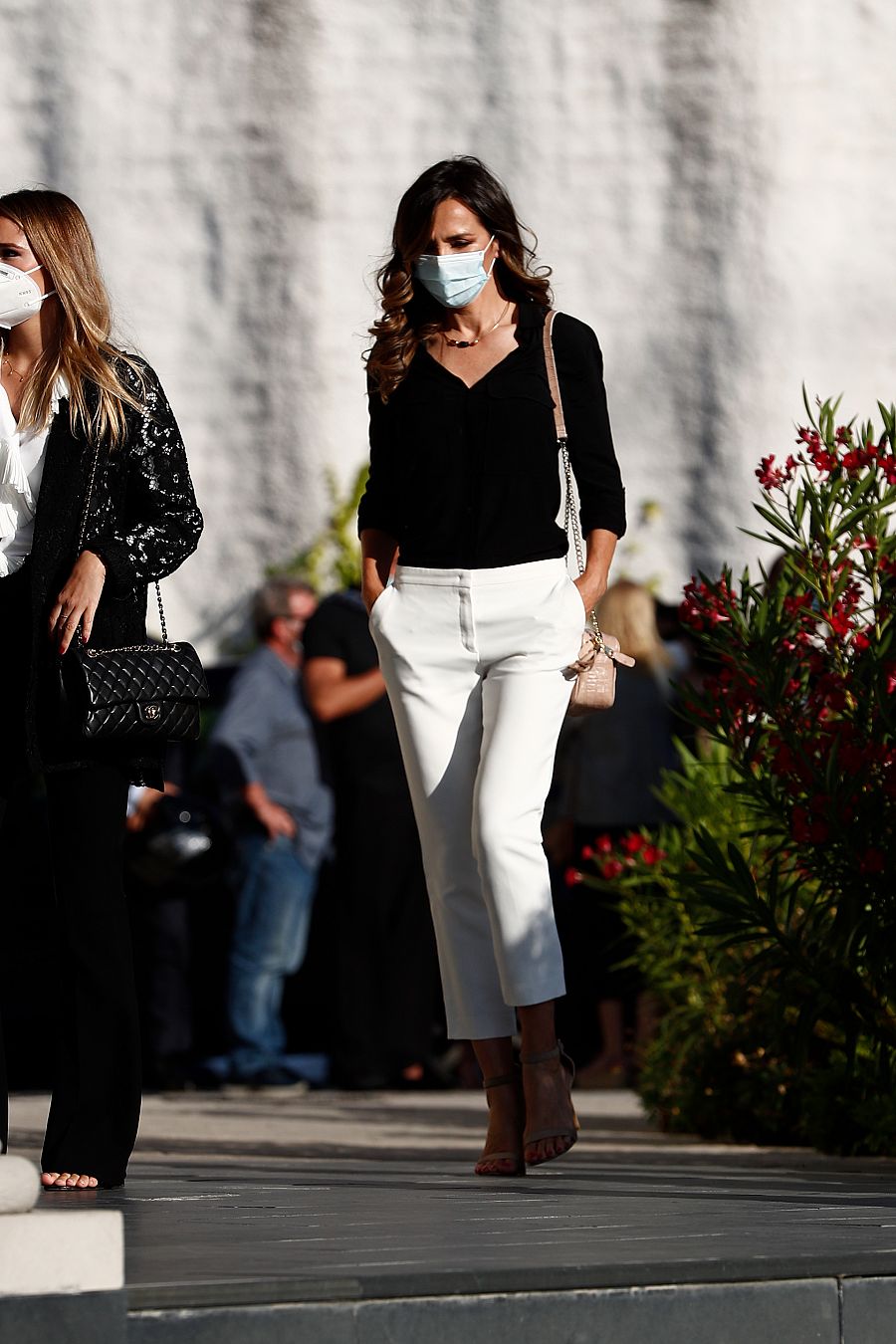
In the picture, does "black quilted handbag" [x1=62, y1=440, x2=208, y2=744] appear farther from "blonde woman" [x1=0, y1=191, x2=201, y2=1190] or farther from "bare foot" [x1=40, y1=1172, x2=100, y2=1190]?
"bare foot" [x1=40, y1=1172, x2=100, y2=1190]

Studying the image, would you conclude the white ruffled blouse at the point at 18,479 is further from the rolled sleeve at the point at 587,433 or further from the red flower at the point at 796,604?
the red flower at the point at 796,604

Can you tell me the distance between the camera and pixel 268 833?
30.3ft

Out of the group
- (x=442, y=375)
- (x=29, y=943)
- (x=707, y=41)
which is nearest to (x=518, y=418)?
(x=442, y=375)

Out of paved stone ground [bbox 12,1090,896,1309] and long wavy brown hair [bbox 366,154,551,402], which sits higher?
long wavy brown hair [bbox 366,154,551,402]

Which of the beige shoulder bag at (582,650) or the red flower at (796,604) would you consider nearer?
the beige shoulder bag at (582,650)

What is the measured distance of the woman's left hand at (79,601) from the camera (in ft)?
13.5

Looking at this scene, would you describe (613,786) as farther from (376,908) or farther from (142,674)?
(142,674)

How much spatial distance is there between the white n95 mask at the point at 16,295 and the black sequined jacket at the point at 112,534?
0.58 ft

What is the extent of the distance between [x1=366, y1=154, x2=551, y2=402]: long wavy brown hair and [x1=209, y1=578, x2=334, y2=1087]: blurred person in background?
15.2 feet

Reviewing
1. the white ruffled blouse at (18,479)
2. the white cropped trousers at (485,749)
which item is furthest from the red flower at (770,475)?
the white ruffled blouse at (18,479)

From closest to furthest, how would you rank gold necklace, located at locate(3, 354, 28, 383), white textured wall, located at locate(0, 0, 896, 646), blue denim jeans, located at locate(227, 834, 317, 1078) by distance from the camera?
gold necklace, located at locate(3, 354, 28, 383) < blue denim jeans, located at locate(227, 834, 317, 1078) < white textured wall, located at locate(0, 0, 896, 646)

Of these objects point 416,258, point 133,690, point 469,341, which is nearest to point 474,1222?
point 133,690

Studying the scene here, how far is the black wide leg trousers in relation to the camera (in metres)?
4.15

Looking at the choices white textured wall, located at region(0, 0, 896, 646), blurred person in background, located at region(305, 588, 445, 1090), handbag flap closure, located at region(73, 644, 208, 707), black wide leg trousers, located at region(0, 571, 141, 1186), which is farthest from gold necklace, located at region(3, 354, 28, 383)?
white textured wall, located at region(0, 0, 896, 646)
